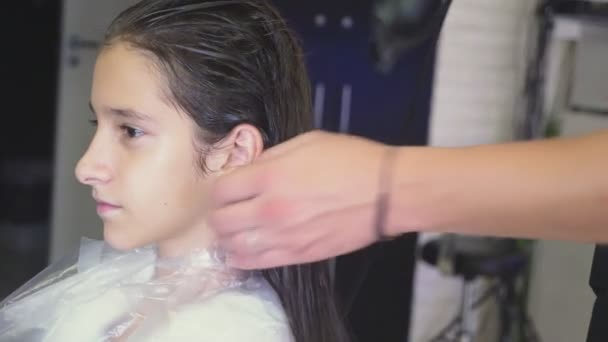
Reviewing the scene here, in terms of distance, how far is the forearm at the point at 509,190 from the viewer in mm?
544

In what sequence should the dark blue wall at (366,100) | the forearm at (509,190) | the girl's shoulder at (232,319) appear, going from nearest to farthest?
1. the forearm at (509,190)
2. the girl's shoulder at (232,319)
3. the dark blue wall at (366,100)

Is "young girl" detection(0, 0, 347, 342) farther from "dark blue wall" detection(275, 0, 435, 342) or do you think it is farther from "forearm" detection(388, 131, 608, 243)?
"dark blue wall" detection(275, 0, 435, 342)

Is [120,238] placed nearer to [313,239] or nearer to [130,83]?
[130,83]

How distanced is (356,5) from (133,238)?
1.44m

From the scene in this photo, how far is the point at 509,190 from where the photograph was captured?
56cm

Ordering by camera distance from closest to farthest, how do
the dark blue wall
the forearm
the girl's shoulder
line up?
the forearm
the girl's shoulder
the dark blue wall

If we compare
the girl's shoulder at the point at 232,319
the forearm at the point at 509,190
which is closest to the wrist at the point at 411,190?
the forearm at the point at 509,190

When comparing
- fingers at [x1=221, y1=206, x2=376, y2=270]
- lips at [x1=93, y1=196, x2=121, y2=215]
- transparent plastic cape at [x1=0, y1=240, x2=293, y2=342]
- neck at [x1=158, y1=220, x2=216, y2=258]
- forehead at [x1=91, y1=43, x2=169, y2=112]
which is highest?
forehead at [x1=91, y1=43, x2=169, y2=112]

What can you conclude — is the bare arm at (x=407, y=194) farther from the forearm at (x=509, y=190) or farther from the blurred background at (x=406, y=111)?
the blurred background at (x=406, y=111)

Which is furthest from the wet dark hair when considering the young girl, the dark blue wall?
the dark blue wall

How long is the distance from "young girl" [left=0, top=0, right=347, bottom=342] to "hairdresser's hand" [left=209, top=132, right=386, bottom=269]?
0.25 m

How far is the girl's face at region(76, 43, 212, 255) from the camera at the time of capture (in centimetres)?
84

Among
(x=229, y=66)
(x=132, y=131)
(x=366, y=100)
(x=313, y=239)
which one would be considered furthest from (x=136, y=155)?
(x=366, y=100)

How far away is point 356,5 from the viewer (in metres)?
2.15
